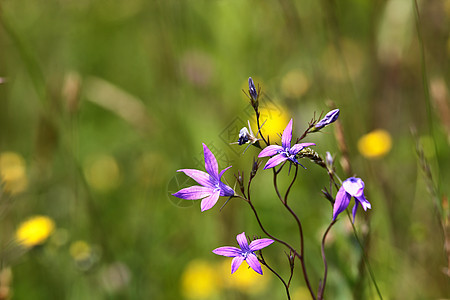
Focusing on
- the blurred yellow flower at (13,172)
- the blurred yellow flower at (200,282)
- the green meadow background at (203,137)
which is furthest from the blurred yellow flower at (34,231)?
the blurred yellow flower at (200,282)

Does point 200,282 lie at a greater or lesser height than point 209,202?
lesser

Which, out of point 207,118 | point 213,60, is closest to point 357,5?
point 213,60

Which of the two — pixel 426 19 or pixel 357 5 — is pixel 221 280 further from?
pixel 357 5

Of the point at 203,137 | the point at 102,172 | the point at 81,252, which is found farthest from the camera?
the point at 102,172

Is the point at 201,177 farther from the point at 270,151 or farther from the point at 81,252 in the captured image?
the point at 81,252

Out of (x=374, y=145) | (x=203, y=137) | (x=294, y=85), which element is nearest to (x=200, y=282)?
(x=203, y=137)

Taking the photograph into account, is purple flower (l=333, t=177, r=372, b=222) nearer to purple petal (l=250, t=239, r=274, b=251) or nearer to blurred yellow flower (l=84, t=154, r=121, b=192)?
purple petal (l=250, t=239, r=274, b=251)

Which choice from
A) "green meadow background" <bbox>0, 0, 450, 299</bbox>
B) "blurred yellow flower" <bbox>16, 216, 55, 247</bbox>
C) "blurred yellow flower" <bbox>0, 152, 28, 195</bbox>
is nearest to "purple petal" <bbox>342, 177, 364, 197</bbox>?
"green meadow background" <bbox>0, 0, 450, 299</bbox>
